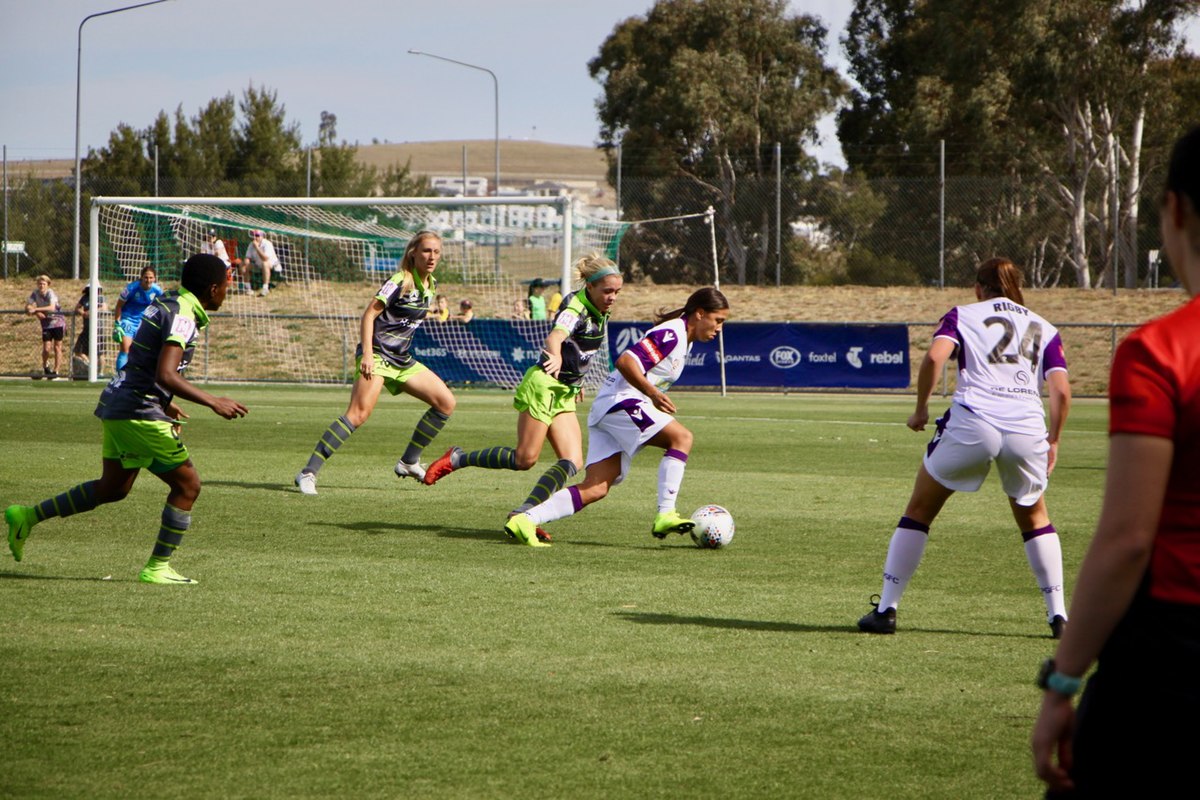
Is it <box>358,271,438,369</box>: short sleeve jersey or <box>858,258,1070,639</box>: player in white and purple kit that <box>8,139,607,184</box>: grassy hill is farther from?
<box>858,258,1070,639</box>: player in white and purple kit

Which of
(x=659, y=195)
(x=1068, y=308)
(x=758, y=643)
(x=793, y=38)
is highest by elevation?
(x=793, y=38)

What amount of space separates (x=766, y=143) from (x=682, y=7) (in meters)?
6.46

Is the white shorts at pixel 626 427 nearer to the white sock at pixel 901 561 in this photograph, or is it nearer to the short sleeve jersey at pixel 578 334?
the short sleeve jersey at pixel 578 334

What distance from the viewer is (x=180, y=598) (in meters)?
6.96

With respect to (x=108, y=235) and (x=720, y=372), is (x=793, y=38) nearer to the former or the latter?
(x=720, y=372)

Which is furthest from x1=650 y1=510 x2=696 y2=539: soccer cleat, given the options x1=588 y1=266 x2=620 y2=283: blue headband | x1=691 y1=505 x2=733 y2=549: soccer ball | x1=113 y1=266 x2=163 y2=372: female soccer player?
x1=113 y1=266 x2=163 y2=372: female soccer player

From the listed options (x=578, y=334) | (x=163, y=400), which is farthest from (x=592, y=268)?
(x=163, y=400)

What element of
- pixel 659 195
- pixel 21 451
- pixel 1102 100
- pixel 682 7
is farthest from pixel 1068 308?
pixel 21 451

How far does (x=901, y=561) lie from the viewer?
21.4 ft

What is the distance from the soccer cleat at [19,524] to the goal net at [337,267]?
551 inches

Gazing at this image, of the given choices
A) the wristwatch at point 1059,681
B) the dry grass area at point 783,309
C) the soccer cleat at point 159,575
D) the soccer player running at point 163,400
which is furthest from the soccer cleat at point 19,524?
the dry grass area at point 783,309

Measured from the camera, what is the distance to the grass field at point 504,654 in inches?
165

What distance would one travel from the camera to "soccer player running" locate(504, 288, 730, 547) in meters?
8.92

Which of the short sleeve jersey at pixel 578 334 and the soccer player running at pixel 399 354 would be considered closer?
the short sleeve jersey at pixel 578 334
